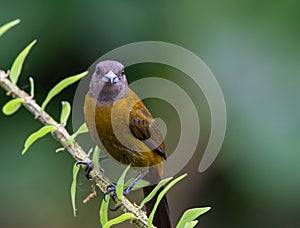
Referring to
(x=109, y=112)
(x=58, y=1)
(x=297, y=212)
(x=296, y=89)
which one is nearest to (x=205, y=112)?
(x=296, y=89)

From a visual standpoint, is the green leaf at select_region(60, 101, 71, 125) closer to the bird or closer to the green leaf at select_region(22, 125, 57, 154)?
the green leaf at select_region(22, 125, 57, 154)

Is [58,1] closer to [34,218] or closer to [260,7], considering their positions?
[260,7]

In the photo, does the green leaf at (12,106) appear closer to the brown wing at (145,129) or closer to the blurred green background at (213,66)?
the brown wing at (145,129)

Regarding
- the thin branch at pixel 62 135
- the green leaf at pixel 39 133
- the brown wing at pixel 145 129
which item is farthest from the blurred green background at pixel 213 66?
the green leaf at pixel 39 133

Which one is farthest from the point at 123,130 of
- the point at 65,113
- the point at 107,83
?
the point at 65,113

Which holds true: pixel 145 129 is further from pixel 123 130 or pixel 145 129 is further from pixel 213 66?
pixel 213 66

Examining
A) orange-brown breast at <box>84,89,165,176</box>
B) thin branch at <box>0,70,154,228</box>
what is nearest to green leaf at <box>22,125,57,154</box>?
thin branch at <box>0,70,154,228</box>
